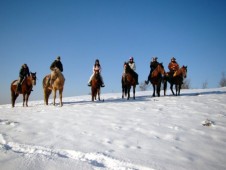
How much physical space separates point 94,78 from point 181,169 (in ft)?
36.6

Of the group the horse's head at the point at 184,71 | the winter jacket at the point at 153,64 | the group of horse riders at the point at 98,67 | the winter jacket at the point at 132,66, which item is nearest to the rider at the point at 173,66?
the group of horse riders at the point at 98,67

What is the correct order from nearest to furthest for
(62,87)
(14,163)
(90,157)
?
(14,163), (90,157), (62,87)

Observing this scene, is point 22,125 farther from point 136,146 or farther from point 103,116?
point 136,146

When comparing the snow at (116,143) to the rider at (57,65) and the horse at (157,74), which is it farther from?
the horse at (157,74)

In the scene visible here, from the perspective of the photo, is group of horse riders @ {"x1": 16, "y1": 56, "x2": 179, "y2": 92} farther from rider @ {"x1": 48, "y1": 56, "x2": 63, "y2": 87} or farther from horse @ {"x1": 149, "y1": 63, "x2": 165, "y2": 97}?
horse @ {"x1": 149, "y1": 63, "x2": 165, "y2": 97}

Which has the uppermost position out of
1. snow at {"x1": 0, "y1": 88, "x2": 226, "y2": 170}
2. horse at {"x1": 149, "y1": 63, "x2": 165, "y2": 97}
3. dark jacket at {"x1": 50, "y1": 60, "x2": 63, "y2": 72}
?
dark jacket at {"x1": 50, "y1": 60, "x2": 63, "y2": 72}

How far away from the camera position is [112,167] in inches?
149

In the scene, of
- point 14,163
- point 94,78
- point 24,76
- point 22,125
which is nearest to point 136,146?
point 14,163

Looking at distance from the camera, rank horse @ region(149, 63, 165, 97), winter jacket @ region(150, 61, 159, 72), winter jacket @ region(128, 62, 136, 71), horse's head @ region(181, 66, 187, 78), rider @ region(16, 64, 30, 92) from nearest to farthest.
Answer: rider @ region(16, 64, 30, 92) < horse @ region(149, 63, 165, 97) < winter jacket @ region(128, 62, 136, 71) < winter jacket @ region(150, 61, 159, 72) < horse's head @ region(181, 66, 187, 78)

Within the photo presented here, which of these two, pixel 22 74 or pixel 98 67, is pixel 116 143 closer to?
pixel 98 67

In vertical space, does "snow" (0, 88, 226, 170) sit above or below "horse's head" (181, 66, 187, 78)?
below

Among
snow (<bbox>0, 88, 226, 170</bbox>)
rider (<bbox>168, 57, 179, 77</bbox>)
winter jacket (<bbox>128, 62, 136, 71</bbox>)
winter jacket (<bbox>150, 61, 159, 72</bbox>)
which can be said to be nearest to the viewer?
snow (<bbox>0, 88, 226, 170</bbox>)

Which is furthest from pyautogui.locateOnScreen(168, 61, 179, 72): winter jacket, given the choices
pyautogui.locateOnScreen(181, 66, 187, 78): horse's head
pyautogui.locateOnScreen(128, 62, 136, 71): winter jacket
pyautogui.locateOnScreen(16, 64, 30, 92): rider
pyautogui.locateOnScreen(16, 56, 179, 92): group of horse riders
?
pyautogui.locateOnScreen(16, 64, 30, 92): rider

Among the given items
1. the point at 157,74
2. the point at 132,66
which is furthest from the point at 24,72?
the point at 157,74
